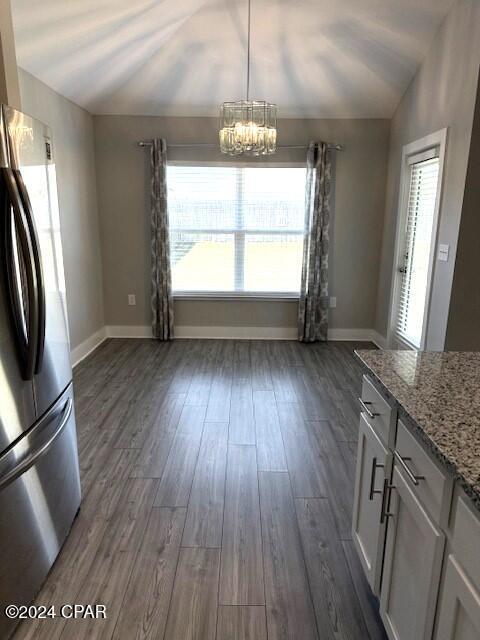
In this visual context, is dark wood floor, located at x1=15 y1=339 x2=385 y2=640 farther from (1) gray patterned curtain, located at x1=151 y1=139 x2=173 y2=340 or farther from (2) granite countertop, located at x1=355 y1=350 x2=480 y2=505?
(1) gray patterned curtain, located at x1=151 y1=139 x2=173 y2=340

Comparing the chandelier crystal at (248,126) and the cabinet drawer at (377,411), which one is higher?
the chandelier crystal at (248,126)

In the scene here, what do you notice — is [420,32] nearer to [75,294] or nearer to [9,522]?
[75,294]

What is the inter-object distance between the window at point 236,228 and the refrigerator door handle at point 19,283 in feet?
11.8

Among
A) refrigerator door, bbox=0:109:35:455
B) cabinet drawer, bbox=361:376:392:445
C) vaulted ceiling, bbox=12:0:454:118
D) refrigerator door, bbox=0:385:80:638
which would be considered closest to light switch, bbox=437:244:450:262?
vaulted ceiling, bbox=12:0:454:118

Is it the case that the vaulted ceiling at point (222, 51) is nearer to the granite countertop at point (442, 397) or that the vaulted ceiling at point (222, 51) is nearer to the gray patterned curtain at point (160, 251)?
the gray patterned curtain at point (160, 251)

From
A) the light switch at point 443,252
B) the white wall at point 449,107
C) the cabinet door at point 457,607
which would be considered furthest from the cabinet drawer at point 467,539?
the light switch at point 443,252

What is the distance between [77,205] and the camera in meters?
4.34

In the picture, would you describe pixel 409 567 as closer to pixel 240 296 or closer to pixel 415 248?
pixel 415 248

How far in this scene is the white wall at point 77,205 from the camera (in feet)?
12.4

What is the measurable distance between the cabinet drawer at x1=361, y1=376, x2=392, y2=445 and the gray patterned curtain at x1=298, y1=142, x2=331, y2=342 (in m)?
3.33

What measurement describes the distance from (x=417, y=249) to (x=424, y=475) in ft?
11.0

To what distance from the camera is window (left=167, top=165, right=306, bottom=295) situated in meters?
4.90

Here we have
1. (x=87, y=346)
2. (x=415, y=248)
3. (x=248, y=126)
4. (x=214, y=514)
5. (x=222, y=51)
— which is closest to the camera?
(x=214, y=514)

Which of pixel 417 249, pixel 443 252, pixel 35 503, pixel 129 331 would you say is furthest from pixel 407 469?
pixel 129 331
